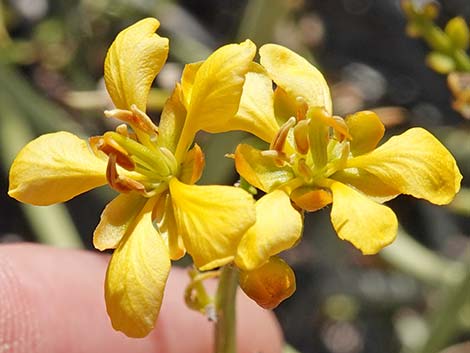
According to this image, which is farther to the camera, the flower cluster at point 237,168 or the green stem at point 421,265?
the green stem at point 421,265

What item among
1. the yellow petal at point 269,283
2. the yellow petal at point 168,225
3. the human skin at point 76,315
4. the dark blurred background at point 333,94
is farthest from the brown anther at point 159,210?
the dark blurred background at point 333,94

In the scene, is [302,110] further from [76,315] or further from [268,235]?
[76,315]

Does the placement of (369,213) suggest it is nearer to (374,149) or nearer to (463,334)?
(374,149)

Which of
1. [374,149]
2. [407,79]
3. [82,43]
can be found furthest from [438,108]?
[374,149]

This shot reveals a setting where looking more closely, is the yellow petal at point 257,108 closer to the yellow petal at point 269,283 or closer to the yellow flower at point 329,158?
the yellow flower at point 329,158

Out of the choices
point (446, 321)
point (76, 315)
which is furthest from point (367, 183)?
point (446, 321)

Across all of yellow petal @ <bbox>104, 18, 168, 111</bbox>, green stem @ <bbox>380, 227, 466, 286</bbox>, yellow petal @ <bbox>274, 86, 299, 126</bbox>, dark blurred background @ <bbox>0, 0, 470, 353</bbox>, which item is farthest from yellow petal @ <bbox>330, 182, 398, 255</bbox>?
dark blurred background @ <bbox>0, 0, 470, 353</bbox>
